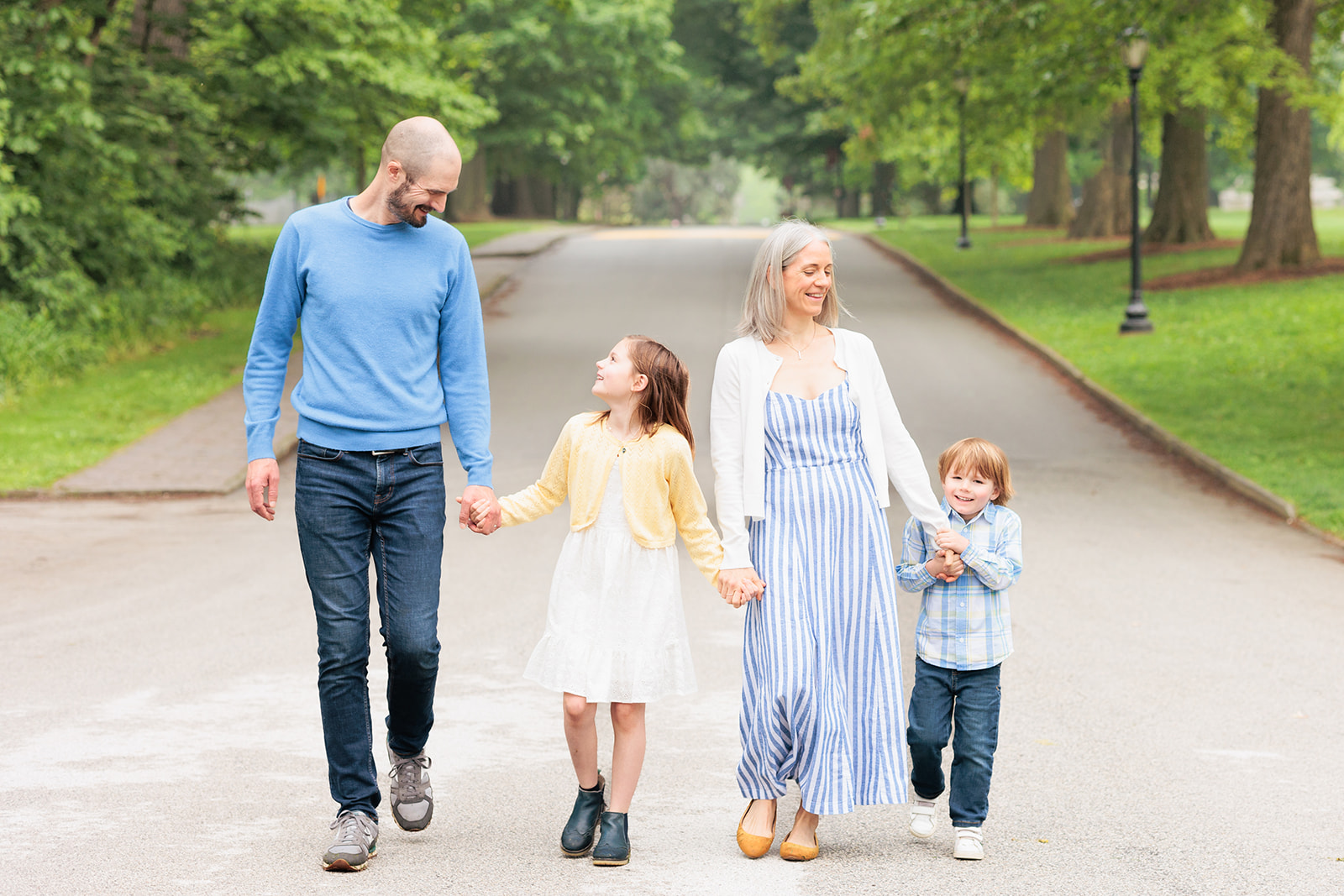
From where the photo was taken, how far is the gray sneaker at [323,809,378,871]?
4.24m

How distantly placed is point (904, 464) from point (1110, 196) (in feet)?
107

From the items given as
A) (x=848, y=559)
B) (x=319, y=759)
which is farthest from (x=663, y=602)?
(x=319, y=759)

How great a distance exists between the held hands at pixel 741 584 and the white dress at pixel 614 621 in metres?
0.15

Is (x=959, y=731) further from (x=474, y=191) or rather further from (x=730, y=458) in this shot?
(x=474, y=191)

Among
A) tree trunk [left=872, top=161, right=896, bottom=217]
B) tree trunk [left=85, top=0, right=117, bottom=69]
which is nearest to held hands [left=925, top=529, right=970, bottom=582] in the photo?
tree trunk [left=85, top=0, right=117, bottom=69]

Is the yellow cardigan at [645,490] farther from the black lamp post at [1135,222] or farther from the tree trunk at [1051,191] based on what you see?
the tree trunk at [1051,191]

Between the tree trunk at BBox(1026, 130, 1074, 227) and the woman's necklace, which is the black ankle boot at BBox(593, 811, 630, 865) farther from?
the tree trunk at BBox(1026, 130, 1074, 227)

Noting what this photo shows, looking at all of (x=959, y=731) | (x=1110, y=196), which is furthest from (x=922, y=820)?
(x=1110, y=196)

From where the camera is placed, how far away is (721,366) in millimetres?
4508

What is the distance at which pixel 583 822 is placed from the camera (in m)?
4.45

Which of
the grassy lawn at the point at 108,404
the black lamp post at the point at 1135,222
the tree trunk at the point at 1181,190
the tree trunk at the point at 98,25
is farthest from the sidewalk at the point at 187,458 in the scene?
the tree trunk at the point at 1181,190

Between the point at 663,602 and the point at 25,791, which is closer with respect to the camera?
the point at 663,602

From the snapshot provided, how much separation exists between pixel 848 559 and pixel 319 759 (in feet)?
7.31

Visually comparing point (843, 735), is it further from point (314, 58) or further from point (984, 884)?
point (314, 58)
